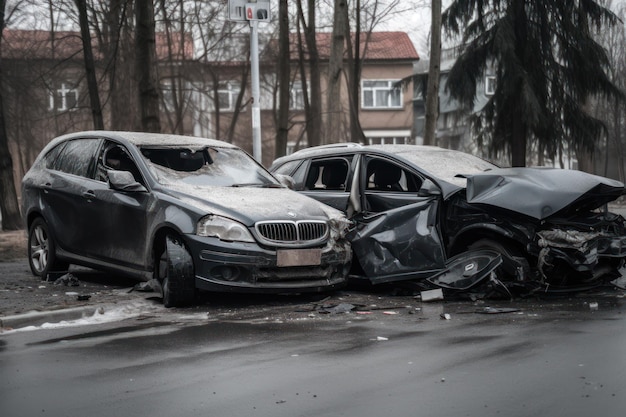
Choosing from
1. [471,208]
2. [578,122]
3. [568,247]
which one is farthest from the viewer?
[578,122]

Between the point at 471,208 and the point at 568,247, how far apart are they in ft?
3.56

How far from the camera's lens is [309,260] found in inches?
343

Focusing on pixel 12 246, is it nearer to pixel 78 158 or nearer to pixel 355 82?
pixel 78 158

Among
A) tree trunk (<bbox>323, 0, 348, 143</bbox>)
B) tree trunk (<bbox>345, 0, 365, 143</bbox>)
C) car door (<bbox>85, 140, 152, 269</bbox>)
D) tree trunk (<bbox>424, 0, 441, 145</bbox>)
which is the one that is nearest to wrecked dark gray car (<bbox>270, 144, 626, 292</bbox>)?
car door (<bbox>85, 140, 152, 269</bbox>)

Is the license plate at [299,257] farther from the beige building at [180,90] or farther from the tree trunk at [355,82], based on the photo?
the tree trunk at [355,82]

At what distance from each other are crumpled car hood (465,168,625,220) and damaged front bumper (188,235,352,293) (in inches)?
70.6

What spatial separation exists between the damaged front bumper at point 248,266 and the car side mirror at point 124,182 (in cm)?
110

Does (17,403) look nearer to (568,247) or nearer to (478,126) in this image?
(568,247)

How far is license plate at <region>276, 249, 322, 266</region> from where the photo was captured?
28.0 ft

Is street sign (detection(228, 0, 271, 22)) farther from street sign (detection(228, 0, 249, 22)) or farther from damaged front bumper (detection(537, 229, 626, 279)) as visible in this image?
damaged front bumper (detection(537, 229, 626, 279))

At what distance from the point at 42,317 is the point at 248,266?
1.93 metres

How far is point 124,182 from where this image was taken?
9305mm

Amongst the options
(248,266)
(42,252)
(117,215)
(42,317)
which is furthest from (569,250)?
(42,252)

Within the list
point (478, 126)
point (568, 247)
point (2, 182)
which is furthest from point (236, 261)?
point (2, 182)
